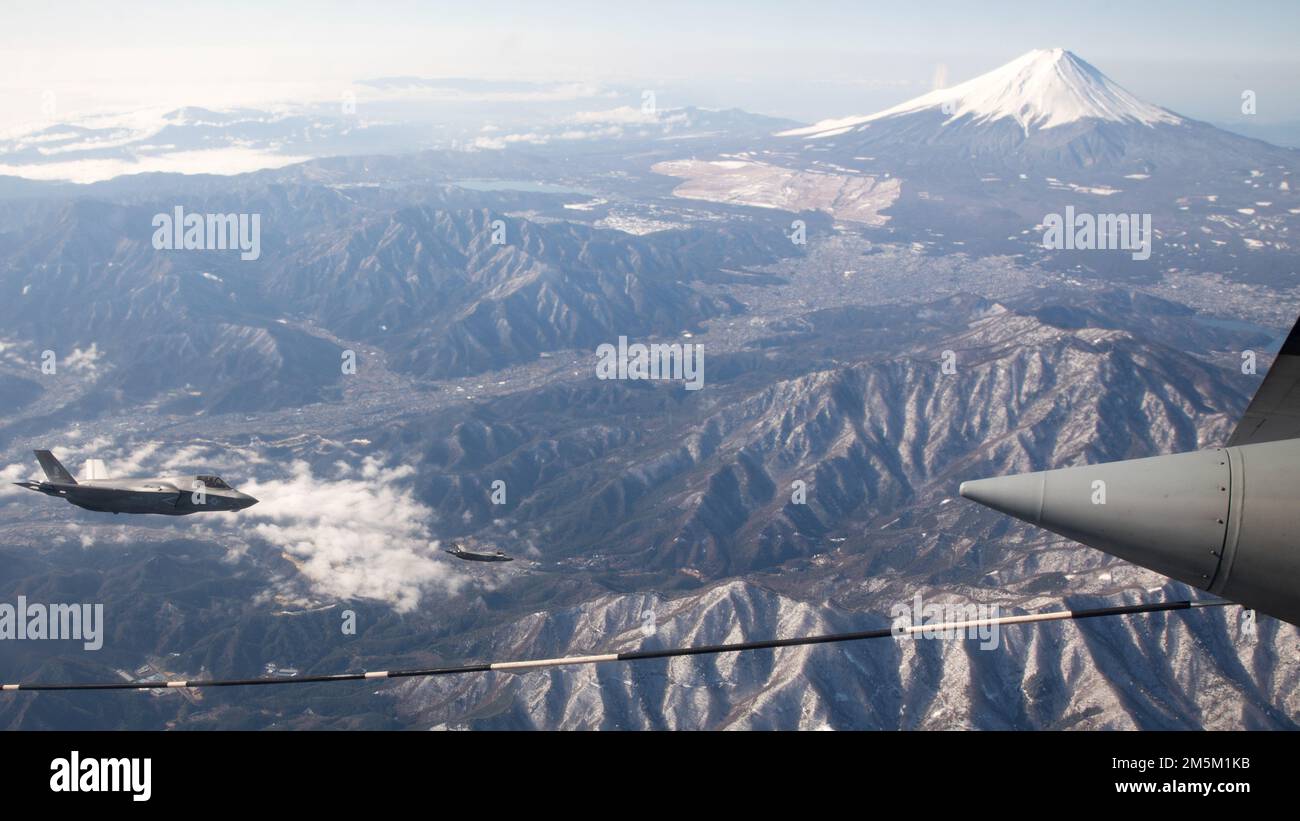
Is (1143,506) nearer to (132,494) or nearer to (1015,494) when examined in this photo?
(1015,494)

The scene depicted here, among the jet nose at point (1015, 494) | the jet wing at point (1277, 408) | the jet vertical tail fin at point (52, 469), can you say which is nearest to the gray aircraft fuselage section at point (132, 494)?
the jet vertical tail fin at point (52, 469)

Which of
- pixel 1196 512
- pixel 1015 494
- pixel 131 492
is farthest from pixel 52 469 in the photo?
pixel 1196 512

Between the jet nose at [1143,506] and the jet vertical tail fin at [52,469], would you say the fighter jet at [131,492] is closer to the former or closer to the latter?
the jet vertical tail fin at [52,469]

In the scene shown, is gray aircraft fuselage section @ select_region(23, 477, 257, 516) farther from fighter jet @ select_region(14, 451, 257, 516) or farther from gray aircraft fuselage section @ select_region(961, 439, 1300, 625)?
gray aircraft fuselage section @ select_region(961, 439, 1300, 625)
